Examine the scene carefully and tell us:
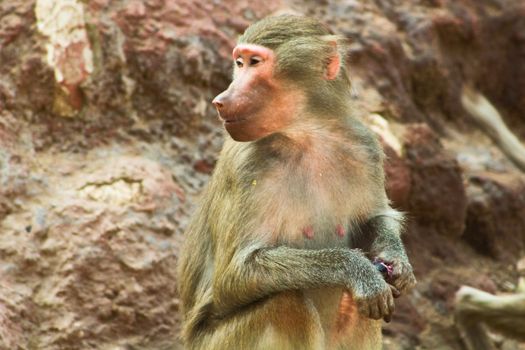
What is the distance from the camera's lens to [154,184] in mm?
6062

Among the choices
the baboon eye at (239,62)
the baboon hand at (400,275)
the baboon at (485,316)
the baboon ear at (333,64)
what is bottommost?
the baboon at (485,316)

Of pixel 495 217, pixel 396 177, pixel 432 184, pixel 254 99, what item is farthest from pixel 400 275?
pixel 495 217

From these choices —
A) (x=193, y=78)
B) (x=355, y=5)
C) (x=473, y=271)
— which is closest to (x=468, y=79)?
(x=355, y=5)

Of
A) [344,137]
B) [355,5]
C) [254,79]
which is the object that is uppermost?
[254,79]

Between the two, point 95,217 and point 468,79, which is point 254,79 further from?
point 468,79

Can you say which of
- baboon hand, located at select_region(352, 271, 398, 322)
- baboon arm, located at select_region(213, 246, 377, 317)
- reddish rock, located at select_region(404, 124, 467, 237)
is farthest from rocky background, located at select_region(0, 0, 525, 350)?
baboon hand, located at select_region(352, 271, 398, 322)

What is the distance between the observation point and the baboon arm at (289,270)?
4496 millimetres

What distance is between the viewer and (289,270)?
4.50 meters

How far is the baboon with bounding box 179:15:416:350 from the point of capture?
453 cm

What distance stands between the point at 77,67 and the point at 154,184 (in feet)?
2.96

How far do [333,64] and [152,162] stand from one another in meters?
1.75

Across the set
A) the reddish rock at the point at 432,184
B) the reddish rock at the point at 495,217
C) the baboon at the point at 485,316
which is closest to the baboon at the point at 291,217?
the baboon at the point at 485,316

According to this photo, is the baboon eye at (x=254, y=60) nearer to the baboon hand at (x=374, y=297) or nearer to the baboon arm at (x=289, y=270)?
the baboon arm at (x=289, y=270)

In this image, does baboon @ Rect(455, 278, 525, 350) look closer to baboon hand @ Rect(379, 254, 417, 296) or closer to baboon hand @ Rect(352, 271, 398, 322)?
baboon hand @ Rect(379, 254, 417, 296)
